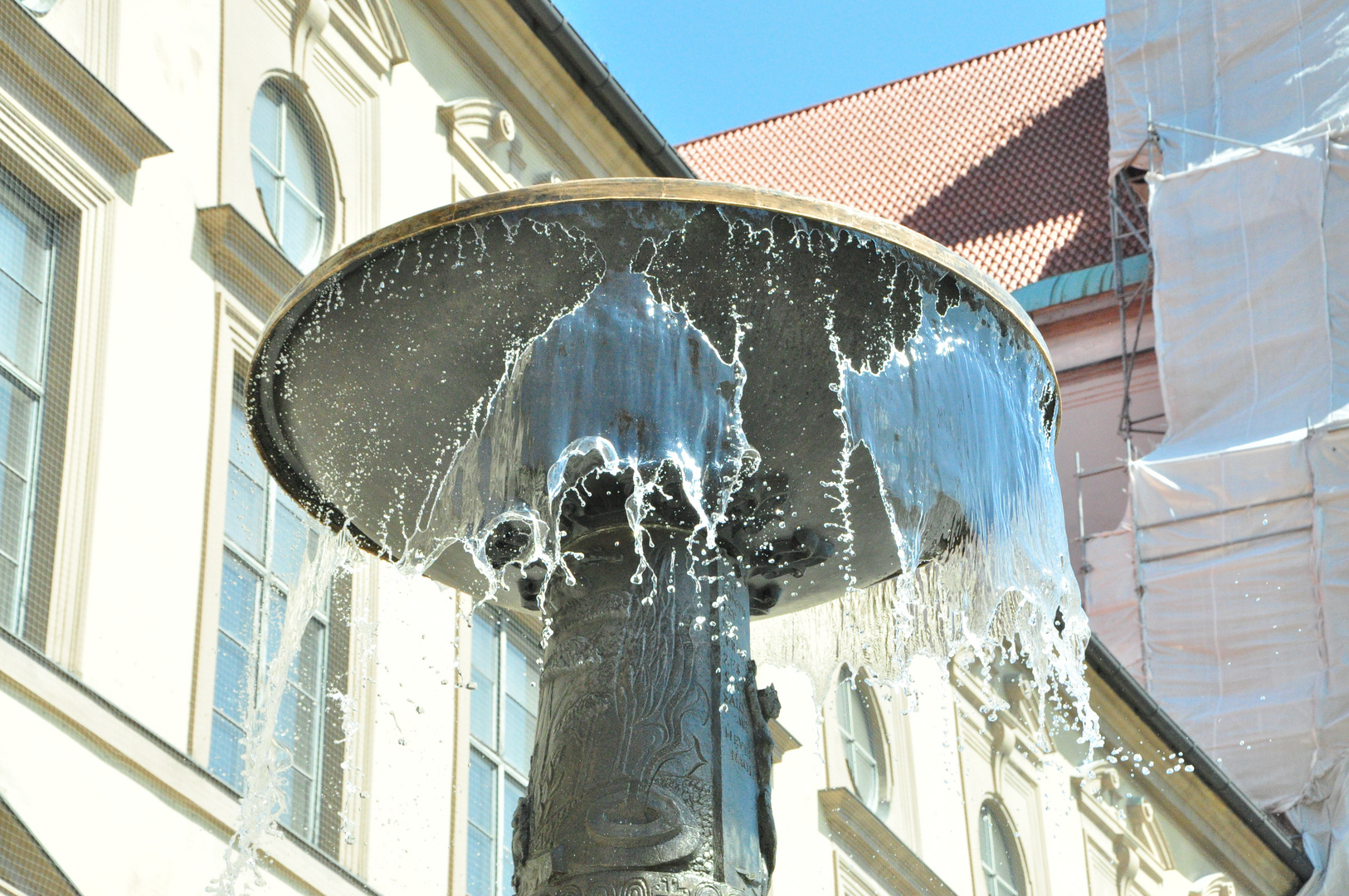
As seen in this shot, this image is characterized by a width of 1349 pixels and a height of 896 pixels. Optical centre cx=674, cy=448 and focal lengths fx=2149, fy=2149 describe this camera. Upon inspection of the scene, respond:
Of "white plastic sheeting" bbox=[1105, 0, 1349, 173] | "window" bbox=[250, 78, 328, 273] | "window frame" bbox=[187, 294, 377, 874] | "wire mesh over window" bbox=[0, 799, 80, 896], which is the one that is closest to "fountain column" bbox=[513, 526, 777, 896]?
"wire mesh over window" bbox=[0, 799, 80, 896]

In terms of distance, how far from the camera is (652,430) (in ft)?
15.4

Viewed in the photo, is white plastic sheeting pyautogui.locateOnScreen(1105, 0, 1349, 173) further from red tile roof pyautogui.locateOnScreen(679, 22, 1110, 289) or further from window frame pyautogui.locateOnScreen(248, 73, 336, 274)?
window frame pyautogui.locateOnScreen(248, 73, 336, 274)

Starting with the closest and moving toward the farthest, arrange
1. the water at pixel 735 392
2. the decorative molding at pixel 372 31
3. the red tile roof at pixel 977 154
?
the water at pixel 735 392 < the decorative molding at pixel 372 31 < the red tile roof at pixel 977 154

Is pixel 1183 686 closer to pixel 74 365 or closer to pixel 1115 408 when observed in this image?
pixel 1115 408

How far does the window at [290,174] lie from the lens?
33.5 ft

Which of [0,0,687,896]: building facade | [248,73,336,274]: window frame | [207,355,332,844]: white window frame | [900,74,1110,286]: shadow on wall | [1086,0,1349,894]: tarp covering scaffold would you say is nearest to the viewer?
[0,0,687,896]: building facade

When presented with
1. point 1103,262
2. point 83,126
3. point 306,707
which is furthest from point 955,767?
point 1103,262

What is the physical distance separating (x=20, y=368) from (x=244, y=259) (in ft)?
5.44

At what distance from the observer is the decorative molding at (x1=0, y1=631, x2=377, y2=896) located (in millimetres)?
7051

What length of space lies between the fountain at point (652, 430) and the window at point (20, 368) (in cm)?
277

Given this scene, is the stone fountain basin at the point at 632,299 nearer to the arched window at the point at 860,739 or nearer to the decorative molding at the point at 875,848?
the decorative molding at the point at 875,848

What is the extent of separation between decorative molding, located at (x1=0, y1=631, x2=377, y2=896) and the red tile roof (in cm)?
2157

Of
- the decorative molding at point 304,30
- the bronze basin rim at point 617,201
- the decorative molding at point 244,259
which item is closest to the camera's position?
the bronze basin rim at point 617,201

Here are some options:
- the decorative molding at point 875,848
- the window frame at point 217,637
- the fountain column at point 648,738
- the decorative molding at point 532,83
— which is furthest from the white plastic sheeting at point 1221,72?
the fountain column at point 648,738
